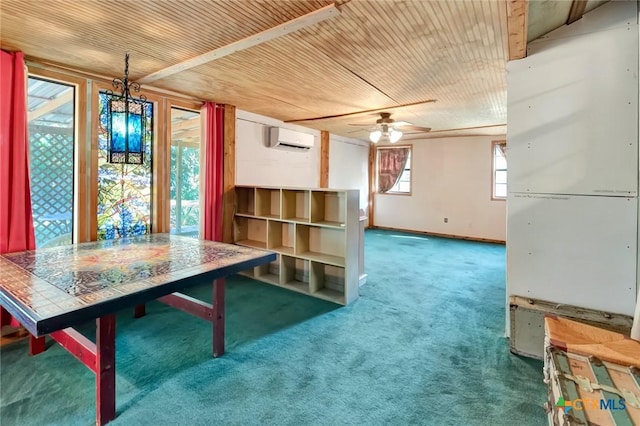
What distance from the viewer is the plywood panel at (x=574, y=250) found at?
219 centimetres

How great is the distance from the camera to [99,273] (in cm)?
189

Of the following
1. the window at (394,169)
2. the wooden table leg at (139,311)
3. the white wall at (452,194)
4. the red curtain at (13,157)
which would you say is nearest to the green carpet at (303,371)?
the wooden table leg at (139,311)

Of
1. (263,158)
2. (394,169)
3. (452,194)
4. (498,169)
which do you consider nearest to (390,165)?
(394,169)

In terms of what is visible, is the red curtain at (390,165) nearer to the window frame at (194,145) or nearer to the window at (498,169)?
the window at (498,169)

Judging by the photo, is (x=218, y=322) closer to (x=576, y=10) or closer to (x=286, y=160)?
(x=576, y=10)

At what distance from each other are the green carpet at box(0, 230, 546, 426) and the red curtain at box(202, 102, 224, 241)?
1108 millimetres

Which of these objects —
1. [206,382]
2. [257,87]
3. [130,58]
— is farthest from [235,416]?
[257,87]

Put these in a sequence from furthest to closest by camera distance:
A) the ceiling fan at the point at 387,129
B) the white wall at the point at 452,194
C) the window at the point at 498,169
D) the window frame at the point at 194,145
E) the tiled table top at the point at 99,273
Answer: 1. the white wall at the point at 452,194
2. the window at the point at 498,169
3. the ceiling fan at the point at 387,129
4. the window frame at the point at 194,145
5. the tiled table top at the point at 99,273

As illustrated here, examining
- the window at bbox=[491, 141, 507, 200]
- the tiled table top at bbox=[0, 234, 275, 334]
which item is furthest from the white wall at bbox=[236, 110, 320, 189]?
the window at bbox=[491, 141, 507, 200]

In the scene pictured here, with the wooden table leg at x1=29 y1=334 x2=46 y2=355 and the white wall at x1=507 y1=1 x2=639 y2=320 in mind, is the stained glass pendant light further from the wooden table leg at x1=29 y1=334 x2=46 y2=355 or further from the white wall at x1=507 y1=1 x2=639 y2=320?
the white wall at x1=507 y1=1 x2=639 y2=320

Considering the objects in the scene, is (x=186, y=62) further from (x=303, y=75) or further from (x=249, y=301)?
(x=249, y=301)

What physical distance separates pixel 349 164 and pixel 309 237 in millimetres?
4175

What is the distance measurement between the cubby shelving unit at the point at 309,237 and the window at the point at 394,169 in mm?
4681

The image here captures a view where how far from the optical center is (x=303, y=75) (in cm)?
325
